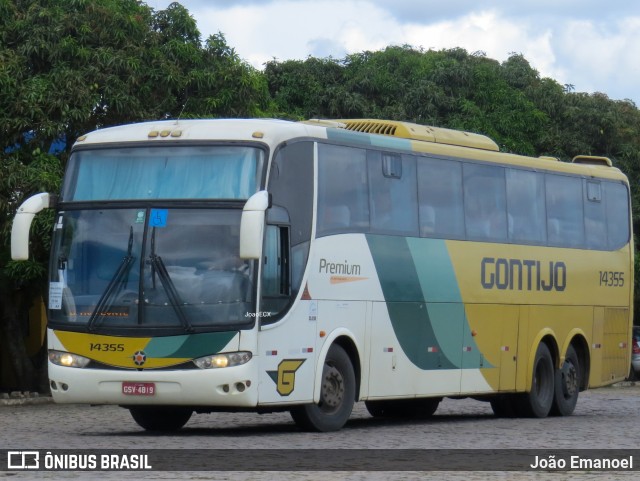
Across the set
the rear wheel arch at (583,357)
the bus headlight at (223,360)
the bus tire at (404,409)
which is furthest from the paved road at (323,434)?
the bus headlight at (223,360)

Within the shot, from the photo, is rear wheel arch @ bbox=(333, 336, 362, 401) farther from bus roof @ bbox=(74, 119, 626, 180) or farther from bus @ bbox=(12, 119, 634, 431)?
bus roof @ bbox=(74, 119, 626, 180)

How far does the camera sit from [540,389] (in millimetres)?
23047

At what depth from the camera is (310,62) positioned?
46781 mm

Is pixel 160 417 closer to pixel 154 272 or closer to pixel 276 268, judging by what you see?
pixel 154 272

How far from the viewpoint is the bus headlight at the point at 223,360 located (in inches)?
635

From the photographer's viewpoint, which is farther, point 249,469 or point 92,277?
point 92,277

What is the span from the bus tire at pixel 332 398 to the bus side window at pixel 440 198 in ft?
8.36

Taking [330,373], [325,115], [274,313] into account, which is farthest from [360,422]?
[325,115]

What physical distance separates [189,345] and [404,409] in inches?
283

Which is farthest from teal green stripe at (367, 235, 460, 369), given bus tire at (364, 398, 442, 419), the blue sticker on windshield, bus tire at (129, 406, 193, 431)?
the blue sticker on windshield

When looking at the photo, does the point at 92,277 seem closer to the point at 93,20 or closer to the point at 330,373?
the point at 330,373

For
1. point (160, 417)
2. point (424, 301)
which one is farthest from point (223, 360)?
point (424, 301)

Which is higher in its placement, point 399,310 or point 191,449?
point 399,310

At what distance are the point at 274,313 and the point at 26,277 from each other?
374 inches
